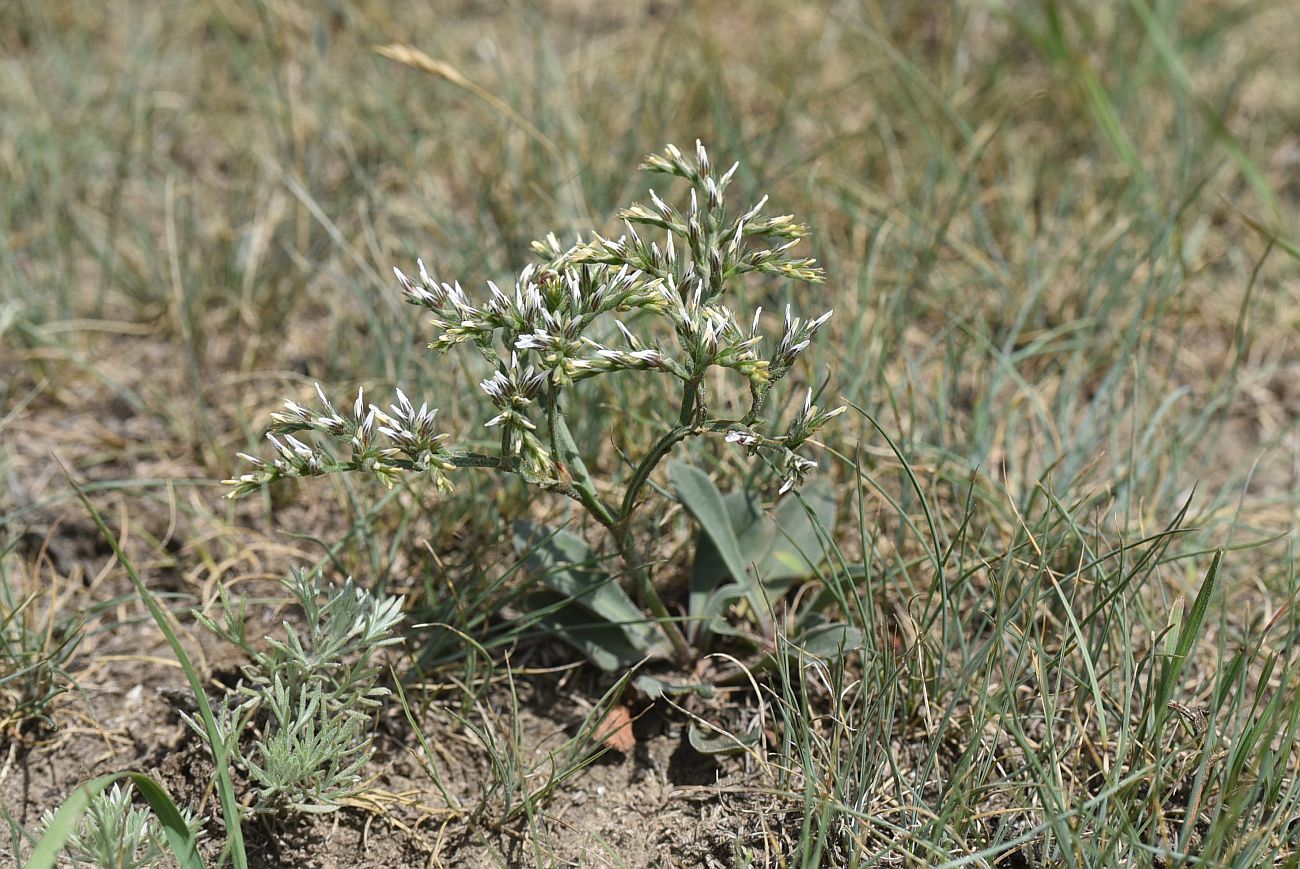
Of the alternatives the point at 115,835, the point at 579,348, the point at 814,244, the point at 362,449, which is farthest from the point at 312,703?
the point at 814,244

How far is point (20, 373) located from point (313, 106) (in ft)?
4.44

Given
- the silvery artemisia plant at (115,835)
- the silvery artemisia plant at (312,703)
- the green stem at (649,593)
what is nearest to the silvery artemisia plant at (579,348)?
the green stem at (649,593)

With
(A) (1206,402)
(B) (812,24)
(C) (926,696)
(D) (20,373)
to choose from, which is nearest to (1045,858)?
(C) (926,696)

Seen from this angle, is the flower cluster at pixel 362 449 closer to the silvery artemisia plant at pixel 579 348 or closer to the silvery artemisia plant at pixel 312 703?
the silvery artemisia plant at pixel 579 348

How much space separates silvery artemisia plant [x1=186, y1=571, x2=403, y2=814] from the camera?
85.7 inches

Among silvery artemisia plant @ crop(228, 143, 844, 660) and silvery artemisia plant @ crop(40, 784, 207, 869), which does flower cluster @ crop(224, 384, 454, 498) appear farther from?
silvery artemisia plant @ crop(40, 784, 207, 869)

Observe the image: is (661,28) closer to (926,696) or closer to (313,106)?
(313,106)

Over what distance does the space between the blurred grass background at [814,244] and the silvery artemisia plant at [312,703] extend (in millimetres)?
316

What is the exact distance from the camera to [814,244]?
3678 mm

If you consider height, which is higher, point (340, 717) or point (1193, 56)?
point (1193, 56)

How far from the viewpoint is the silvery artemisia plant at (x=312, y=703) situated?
218 centimetres

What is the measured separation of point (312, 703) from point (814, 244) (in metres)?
2.17

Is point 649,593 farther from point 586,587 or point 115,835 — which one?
point 115,835

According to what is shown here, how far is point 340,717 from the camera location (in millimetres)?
2238
